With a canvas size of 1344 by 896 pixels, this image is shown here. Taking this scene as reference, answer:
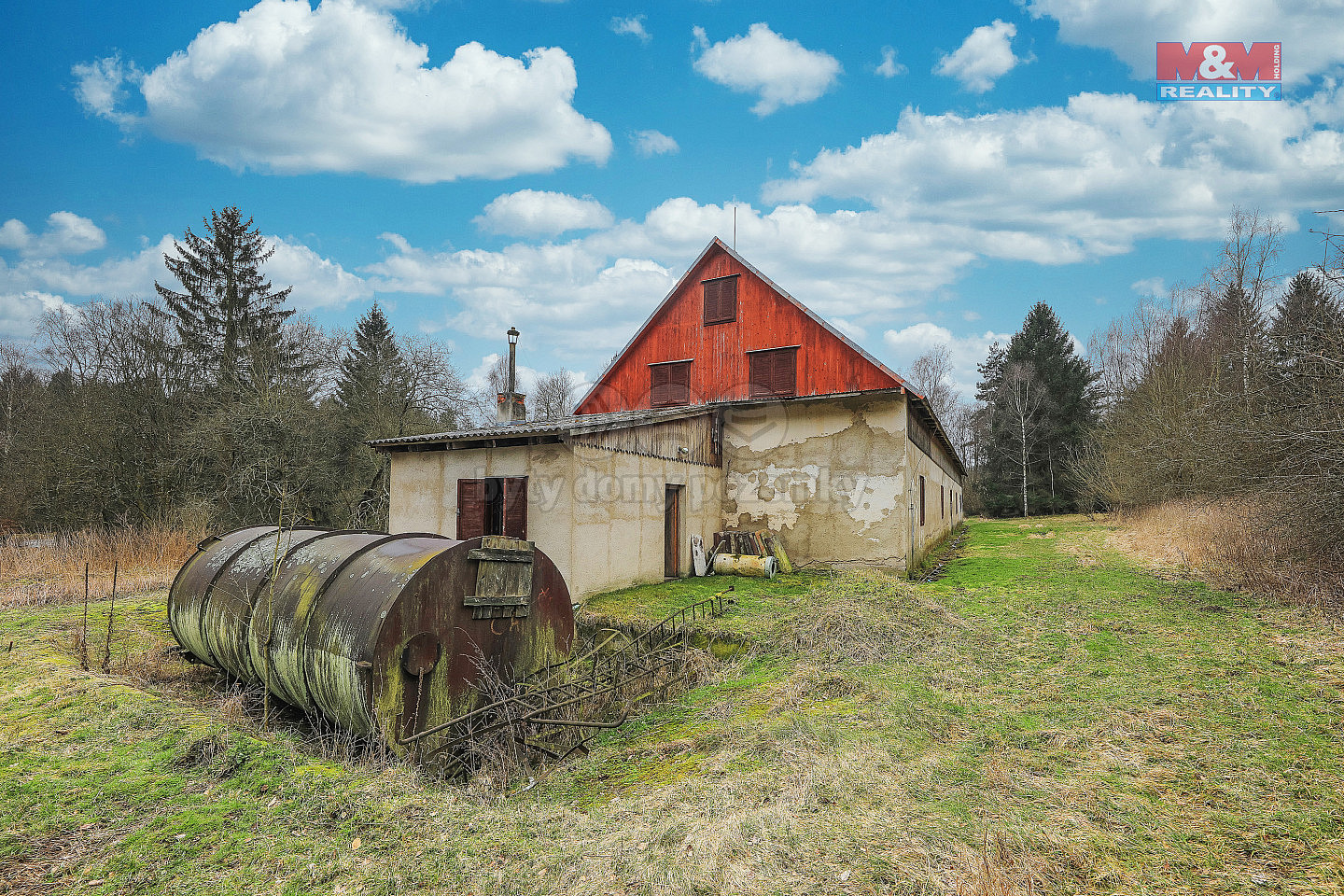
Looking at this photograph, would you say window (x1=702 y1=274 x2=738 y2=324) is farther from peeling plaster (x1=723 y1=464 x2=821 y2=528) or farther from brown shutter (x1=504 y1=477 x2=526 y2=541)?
brown shutter (x1=504 y1=477 x2=526 y2=541)

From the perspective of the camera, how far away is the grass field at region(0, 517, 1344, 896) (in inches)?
128

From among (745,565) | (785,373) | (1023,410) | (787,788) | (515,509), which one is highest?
(1023,410)

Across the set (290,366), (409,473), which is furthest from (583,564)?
(290,366)

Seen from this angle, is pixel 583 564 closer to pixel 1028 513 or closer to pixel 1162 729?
pixel 1162 729

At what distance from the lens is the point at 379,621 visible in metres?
5.15

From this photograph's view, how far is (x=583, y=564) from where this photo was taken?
1098cm

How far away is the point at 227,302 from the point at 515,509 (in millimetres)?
18895

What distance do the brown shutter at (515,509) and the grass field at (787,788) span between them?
15.8ft

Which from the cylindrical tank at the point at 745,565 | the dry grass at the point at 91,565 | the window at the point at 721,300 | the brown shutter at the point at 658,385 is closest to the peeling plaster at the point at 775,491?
the cylindrical tank at the point at 745,565

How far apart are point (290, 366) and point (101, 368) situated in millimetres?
5089

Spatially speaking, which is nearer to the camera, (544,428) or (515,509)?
(544,428)

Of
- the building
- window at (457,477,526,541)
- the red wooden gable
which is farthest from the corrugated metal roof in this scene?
the red wooden gable

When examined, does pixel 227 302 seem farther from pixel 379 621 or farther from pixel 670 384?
pixel 379 621

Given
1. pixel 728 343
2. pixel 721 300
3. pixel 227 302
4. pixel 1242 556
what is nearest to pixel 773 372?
pixel 728 343
